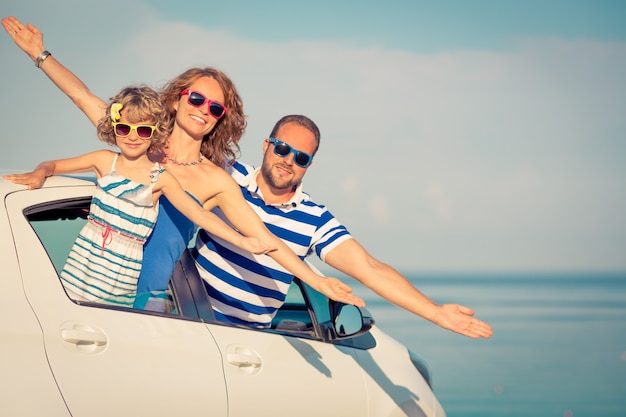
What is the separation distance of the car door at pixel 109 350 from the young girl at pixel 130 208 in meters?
0.09

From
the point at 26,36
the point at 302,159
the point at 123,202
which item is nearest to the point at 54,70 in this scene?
the point at 26,36

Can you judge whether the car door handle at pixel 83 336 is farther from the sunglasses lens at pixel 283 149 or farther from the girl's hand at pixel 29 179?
the sunglasses lens at pixel 283 149

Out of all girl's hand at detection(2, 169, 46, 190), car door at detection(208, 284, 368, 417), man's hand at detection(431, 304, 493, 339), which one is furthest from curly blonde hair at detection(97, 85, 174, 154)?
man's hand at detection(431, 304, 493, 339)

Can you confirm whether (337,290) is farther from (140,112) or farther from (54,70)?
(54,70)

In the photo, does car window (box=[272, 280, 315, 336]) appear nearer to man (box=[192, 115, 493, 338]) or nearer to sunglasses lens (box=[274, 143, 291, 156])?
man (box=[192, 115, 493, 338])

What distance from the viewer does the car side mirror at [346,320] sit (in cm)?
471

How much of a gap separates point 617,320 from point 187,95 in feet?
63.9


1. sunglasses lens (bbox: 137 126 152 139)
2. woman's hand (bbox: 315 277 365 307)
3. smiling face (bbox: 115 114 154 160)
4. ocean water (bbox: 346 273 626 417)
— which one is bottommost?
ocean water (bbox: 346 273 626 417)

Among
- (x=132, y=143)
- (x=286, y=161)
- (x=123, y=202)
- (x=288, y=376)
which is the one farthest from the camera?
(x=286, y=161)

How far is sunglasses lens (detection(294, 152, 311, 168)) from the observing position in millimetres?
4988

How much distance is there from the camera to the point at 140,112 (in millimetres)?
4121

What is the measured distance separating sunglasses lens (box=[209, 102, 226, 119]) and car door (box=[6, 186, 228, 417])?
3.22ft

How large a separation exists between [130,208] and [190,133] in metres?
0.80

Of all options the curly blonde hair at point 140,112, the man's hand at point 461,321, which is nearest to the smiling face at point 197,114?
the curly blonde hair at point 140,112
